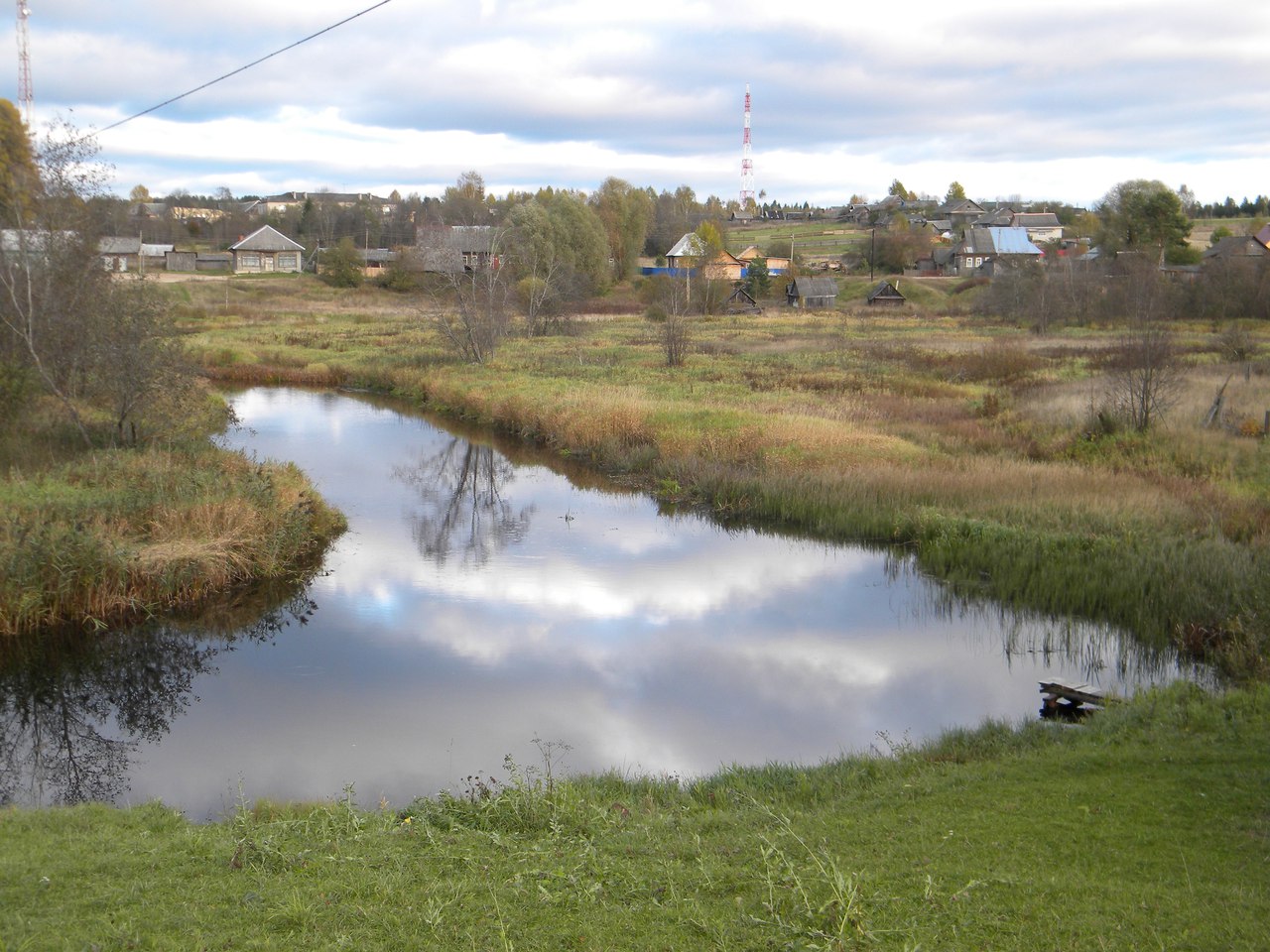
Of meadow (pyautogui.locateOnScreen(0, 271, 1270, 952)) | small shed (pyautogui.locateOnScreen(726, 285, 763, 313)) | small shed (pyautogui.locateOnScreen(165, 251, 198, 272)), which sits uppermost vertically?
small shed (pyautogui.locateOnScreen(165, 251, 198, 272))

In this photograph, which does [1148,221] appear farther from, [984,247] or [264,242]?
[264,242]

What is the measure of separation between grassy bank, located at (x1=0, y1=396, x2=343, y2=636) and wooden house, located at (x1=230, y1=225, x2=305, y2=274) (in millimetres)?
67091

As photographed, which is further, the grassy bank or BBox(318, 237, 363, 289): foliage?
BBox(318, 237, 363, 289): foliage

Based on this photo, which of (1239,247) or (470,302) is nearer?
(470,302)

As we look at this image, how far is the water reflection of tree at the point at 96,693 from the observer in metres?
9.44

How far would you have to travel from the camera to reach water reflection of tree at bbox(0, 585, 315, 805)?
944cm

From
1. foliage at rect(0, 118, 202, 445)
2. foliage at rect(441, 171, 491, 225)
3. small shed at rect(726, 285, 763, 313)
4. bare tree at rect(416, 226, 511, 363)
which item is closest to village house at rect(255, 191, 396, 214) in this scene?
foliage at rect(441, 171, 491, 225)

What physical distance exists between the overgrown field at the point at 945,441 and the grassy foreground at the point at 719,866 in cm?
481

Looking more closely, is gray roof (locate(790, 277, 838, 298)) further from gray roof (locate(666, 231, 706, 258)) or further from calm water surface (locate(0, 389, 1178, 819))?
calm water surface (locate(0, 389, 1178, 819))

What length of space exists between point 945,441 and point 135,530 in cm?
1560

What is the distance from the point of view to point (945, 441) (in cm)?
2220

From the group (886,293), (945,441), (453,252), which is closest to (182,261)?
(453,252)

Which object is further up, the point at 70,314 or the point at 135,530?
the point at 70,314

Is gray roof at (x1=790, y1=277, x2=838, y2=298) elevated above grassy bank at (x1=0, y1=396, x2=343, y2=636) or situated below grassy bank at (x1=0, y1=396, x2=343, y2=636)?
above
